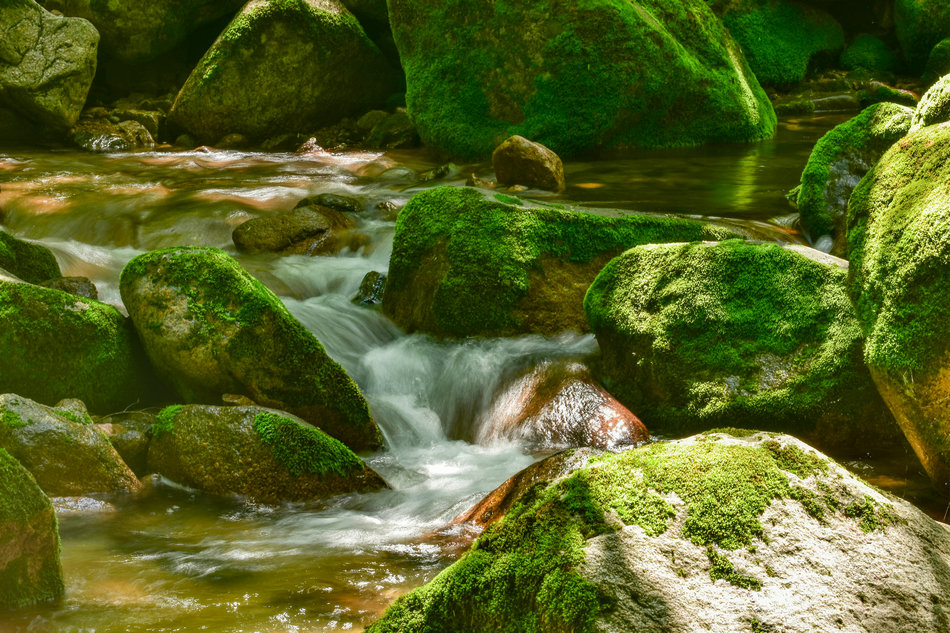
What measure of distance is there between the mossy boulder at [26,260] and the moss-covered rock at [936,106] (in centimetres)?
628

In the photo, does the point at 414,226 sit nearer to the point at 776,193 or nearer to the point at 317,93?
the point at 776,193

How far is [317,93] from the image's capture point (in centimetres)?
1522

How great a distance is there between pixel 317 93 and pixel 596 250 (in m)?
10.1

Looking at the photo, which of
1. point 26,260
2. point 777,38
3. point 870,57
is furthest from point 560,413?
point 870,57

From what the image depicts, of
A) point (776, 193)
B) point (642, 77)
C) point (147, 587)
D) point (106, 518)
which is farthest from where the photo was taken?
point (642, 77)

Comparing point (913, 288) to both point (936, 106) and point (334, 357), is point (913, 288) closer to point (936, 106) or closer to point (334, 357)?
point (936, 106)

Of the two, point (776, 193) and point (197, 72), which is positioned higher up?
point (197, 72)

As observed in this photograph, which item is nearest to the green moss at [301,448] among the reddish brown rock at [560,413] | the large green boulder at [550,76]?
the reddish brown rock at [560,413]

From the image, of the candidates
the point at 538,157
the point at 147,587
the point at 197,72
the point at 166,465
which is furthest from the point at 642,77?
the point at 147,587

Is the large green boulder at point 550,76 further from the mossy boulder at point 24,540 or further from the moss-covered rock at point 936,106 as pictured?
the mossy boulder at point 24,540

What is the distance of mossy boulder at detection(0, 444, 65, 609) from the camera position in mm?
3072

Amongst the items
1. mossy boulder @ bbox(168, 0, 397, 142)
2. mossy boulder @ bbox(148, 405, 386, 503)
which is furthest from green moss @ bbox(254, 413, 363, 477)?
mossy boulder @ bbox(168, 0, 397, 142)

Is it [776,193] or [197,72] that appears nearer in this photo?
[776,193]

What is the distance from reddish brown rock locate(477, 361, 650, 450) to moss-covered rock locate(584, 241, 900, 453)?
0.63 ft
